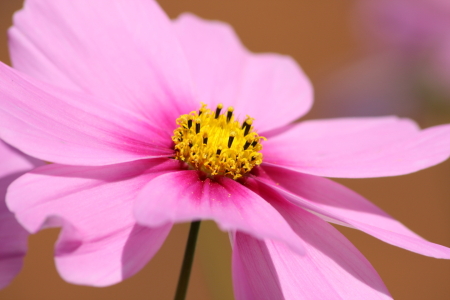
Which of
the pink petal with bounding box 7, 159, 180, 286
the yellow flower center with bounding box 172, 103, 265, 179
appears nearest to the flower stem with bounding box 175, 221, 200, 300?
the pink petal with bounding box 7, 159, 180, 286

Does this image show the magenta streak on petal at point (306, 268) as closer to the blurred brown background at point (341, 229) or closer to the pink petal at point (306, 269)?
the pink petal at point (306, 269)

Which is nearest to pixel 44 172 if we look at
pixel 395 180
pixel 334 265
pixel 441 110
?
pixel 334 265

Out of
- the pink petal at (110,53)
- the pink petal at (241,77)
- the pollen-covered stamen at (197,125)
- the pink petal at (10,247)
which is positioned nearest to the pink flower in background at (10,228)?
the pink petal at (10,247)

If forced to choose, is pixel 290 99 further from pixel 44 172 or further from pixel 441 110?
pixel 441 110

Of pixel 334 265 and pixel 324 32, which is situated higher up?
pixel 324 32

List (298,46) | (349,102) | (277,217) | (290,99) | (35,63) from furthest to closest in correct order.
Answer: (298,46) → (349,102) → (290,99) → (35,63) → (277,217)

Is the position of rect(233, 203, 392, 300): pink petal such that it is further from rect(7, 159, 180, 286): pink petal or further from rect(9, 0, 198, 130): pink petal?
rect(9, 0, 198, 130): pink petal
